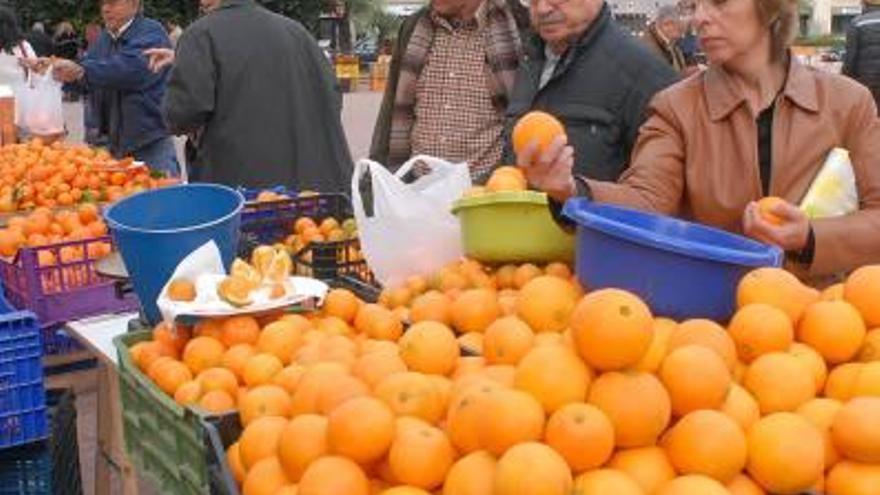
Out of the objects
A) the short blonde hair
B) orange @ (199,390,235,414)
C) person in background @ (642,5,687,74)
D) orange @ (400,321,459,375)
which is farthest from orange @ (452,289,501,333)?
person in background @ (642,5,687,74)

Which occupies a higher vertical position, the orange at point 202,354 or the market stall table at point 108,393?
the orange at point 202,354

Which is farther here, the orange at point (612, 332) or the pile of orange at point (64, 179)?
the pile of orange at point (64, 179)

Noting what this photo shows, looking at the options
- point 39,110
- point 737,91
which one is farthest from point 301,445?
point 39,110

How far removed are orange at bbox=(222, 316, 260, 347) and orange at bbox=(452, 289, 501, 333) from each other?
0.41 metres

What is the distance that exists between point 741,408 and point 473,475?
0.39 metres

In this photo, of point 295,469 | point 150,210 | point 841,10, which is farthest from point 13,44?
point 841,10

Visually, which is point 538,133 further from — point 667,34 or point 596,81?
point 667,34

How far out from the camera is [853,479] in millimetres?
1307

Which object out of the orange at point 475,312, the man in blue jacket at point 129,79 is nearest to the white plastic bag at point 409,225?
the orange at point 475,312

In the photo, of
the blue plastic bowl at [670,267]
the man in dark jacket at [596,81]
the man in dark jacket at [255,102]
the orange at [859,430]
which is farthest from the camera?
the man in dark jacket at [255,102]

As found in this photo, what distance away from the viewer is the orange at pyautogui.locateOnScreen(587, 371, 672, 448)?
4.24 feet

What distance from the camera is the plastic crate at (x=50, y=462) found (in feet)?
8.11

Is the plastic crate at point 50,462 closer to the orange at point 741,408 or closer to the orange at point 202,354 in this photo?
the orange at point 202,354

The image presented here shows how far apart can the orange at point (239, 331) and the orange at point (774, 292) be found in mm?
960
